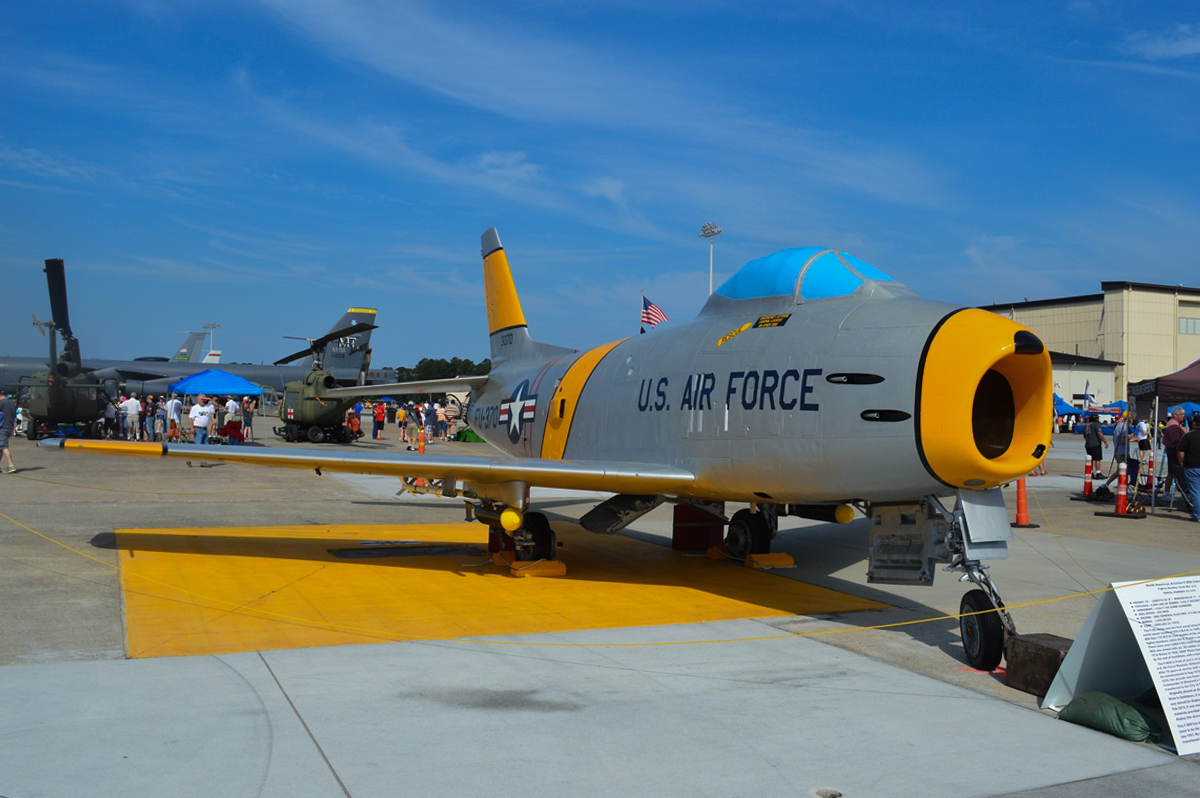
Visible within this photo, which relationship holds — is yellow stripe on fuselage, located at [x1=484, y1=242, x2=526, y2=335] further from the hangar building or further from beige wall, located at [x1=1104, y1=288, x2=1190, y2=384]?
beige wall, located at [x1=1104, y1=288, x2=1190, y2=384]

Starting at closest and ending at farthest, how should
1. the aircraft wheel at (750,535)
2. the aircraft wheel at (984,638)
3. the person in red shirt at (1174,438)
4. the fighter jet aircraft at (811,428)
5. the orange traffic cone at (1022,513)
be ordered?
1. the aircraft wheel at (984,638)
2. the fighter jet aircraft at (811,428)
3. the aircraft wheel at (750,535)
4. the orange traffic cone at (1022,513)
5. the person in red shirt at (1174,438)

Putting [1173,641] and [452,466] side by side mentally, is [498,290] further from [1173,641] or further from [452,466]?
[1173,641]

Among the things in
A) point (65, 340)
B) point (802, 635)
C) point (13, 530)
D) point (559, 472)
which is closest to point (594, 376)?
point (559, 472)

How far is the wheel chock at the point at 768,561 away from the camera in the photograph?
10.1 meters

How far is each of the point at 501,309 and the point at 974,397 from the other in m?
9.85

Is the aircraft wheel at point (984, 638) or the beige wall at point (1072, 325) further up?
A: the beige wall at point (1072, 325)

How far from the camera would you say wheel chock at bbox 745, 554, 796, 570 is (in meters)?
10.1

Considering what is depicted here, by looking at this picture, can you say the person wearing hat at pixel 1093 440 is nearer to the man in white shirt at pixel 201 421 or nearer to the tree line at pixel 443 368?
the man in white shirt at pixel 201 421

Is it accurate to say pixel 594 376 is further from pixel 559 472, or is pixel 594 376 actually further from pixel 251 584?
pixel 251 584

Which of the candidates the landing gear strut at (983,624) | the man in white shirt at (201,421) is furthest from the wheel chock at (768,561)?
the man in white shirt at (201,421)

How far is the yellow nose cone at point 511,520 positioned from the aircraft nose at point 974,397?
4.15 m

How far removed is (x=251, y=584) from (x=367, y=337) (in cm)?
3468

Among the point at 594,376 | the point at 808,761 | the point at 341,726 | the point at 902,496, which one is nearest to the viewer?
the point at 808,761

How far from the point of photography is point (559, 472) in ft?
26.8
